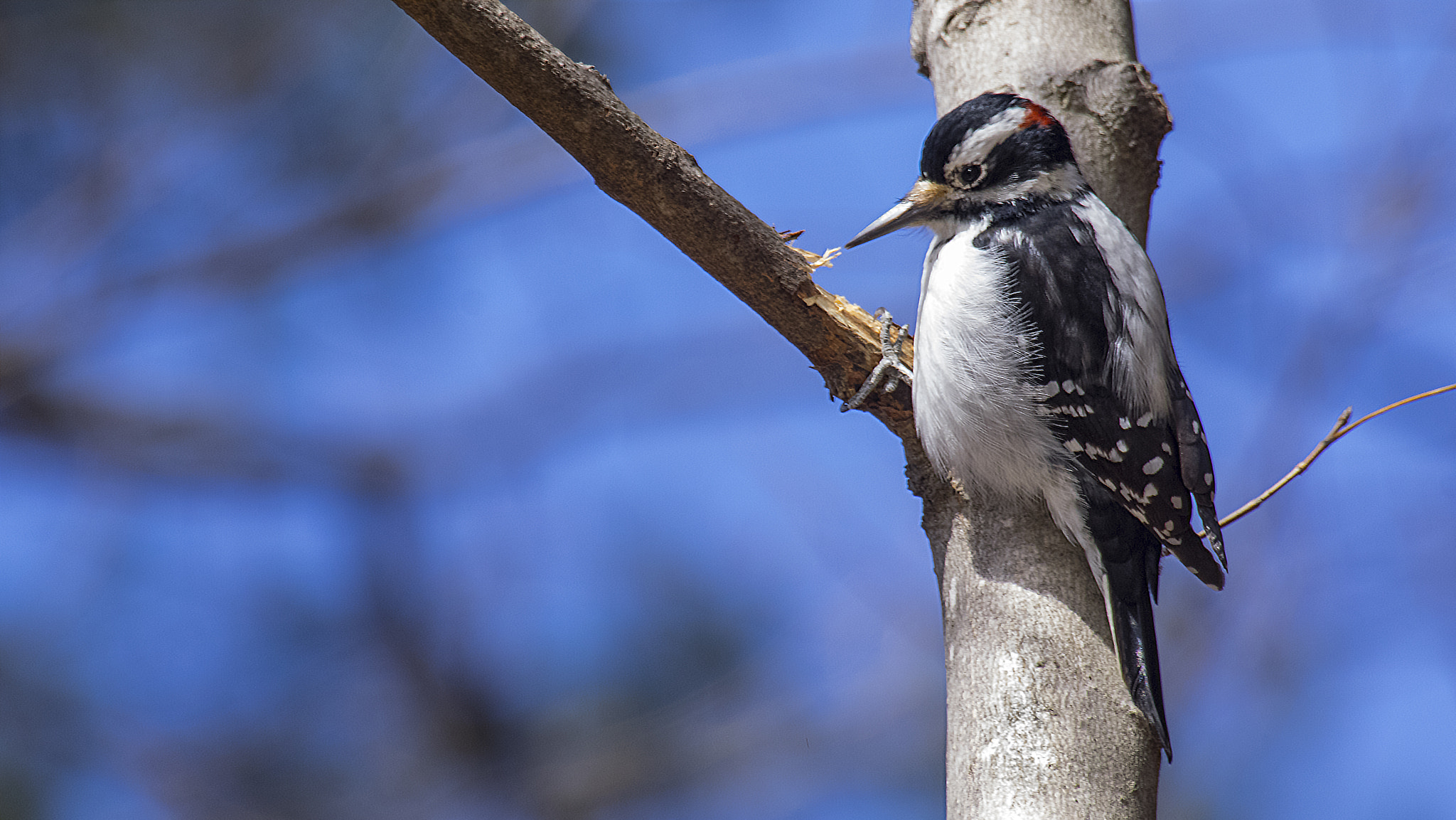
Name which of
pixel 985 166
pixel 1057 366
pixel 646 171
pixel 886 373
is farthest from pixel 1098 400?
pixel 646 171

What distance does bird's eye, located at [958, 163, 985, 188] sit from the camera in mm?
2570

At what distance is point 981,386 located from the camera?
2.42 m

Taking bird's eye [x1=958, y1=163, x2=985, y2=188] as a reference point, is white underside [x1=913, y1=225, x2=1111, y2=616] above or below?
below

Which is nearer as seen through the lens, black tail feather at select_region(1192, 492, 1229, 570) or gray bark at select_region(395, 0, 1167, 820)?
gray bark at select_region(395, 0, 1167, 820)

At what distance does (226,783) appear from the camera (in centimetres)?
469

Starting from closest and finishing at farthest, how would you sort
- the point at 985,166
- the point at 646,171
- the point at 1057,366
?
the point at 646,171
the point at 1057,366
the point at 985,166

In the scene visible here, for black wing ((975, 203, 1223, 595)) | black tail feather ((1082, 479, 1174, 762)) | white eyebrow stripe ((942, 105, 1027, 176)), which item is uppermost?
white eyebrow stripe ((942, 105, 1027, 176))

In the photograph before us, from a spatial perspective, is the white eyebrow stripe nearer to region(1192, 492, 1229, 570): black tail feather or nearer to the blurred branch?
the blurred branch

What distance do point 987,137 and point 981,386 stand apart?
521mm

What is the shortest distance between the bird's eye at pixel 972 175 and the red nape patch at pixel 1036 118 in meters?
0.16

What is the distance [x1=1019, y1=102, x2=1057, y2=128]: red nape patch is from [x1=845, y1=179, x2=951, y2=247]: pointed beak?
0.27 metres

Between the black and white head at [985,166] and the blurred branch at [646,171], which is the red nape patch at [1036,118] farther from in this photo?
the blurred branch at [646,171]

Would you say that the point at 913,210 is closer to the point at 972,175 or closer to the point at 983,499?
the point at 972,175

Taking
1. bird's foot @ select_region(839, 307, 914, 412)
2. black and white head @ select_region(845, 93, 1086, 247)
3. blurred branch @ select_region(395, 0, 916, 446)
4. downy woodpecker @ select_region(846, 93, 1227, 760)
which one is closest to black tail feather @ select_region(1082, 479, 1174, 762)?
downy woodpecker @ select_region(846, 93, 1227, 760)
